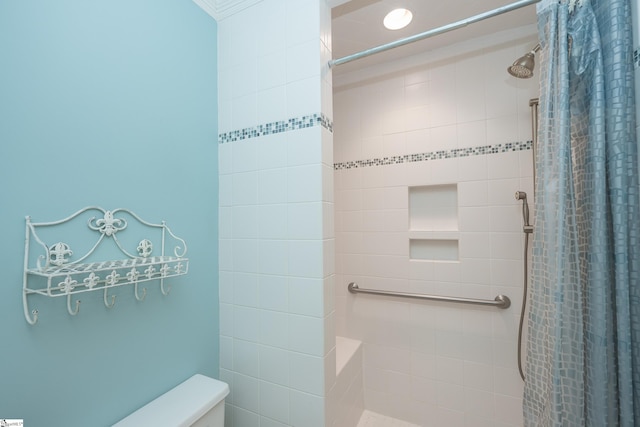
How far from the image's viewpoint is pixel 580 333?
30.6 inches

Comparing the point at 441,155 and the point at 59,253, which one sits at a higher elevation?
the point at 441,155

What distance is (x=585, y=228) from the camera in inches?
32.6

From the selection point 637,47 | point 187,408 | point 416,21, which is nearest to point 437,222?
point 637,47

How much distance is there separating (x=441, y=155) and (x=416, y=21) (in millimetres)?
793

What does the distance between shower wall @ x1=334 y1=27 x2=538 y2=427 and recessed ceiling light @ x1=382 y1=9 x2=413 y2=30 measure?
28 centimetres

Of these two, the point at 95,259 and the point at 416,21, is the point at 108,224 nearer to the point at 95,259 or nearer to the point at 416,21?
the point at 95,259

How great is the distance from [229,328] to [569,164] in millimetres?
1504

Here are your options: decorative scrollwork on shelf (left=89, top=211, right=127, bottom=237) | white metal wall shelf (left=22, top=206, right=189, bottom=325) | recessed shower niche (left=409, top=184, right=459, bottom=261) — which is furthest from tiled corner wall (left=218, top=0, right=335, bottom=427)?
recessed shower niche (left=409, top=184, right=459, bottom=261)

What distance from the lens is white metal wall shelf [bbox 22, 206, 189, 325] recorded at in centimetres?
69

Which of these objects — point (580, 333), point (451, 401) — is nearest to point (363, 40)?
point (580, 333)

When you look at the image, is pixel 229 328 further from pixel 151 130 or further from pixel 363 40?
pixel 363 40

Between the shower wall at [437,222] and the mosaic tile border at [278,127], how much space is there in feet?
2.73

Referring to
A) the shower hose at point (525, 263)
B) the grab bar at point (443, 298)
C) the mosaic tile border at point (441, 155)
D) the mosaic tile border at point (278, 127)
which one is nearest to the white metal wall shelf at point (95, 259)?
the mosaic tile border at point (278, 127)

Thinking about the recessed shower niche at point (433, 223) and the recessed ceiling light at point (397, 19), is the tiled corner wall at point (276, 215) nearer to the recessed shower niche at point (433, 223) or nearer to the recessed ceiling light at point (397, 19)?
the recessed ceiling light at point (397, 19)
